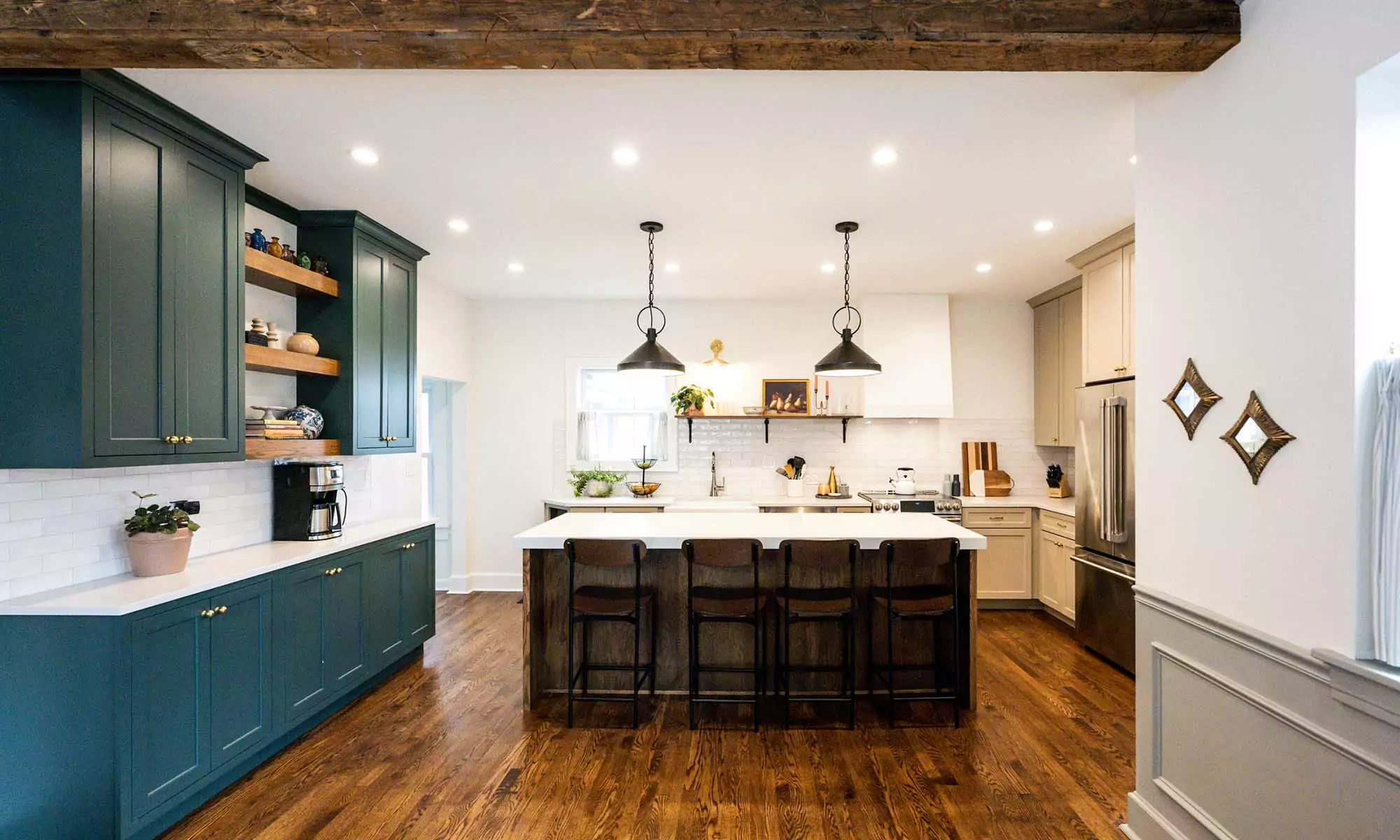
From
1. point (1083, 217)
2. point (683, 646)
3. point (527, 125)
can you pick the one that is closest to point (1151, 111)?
point (1083, 217)

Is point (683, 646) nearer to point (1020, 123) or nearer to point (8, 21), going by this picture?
point (1020, 123)

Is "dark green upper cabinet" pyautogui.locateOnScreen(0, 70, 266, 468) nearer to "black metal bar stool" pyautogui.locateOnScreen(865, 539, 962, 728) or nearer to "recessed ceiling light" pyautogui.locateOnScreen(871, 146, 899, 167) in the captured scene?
"recessed ceiling light" pyautogui.locateOnScreen(871, 146, 899, 167)

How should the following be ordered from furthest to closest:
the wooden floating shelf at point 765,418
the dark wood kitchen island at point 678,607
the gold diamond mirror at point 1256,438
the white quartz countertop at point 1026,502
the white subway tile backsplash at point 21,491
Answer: the wooden floating shelf at point 765,418
the white quartz countertop at point 1026,502
the dark wood kitchen island at point 678,607
the white subway tile backsplash at point 21,491
the gold diamond mirror at point 1256,438

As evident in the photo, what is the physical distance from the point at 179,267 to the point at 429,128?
3.92 ft

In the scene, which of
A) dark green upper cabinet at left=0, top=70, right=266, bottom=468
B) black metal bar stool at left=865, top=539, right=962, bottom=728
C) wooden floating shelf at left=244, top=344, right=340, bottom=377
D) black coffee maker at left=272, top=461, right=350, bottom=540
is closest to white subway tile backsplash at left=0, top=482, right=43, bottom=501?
dark green upper cabinet at left=0, top=70, right=266, bottom=468

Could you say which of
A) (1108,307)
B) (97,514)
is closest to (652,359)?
(97,514)

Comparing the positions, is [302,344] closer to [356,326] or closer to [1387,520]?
[356,326]

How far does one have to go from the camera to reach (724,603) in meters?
3.28

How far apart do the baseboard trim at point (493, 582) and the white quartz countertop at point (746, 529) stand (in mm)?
2415

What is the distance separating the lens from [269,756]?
119 inches

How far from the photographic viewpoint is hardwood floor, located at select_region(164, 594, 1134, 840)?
2.49 m

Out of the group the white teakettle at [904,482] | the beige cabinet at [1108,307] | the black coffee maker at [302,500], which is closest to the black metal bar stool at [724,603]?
the black coffee maker at [302,500]

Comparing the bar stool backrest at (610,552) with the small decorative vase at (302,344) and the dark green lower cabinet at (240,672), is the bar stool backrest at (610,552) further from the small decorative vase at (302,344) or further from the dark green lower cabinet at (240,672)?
the small decorative vase at (302,344)

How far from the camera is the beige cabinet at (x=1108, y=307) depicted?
4.10 m
